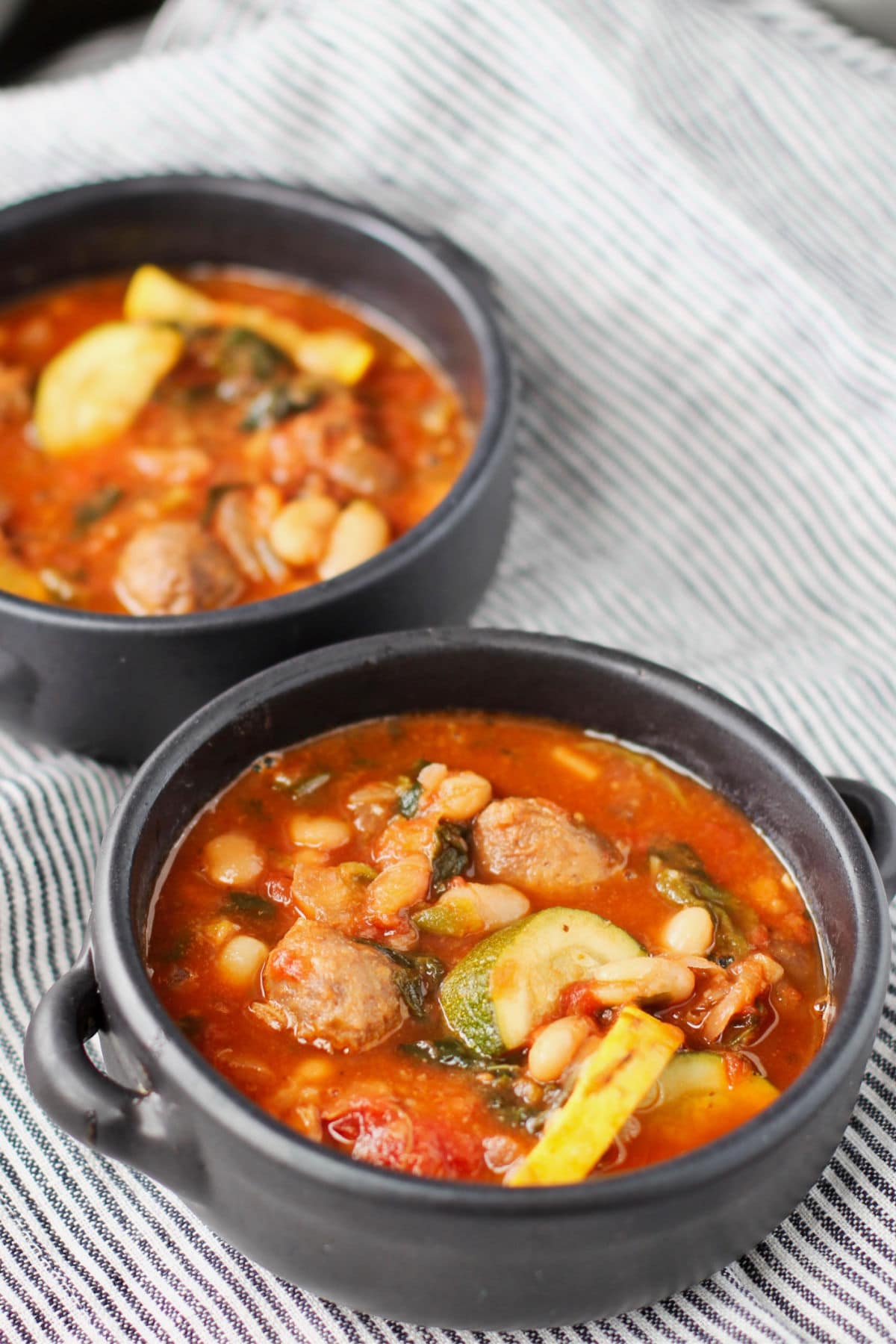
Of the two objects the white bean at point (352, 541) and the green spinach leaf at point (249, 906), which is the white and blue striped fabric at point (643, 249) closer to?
the white bean at point (352, 541)

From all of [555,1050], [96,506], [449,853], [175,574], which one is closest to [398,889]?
[449,853]

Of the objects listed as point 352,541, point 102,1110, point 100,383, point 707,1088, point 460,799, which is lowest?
point 100,383

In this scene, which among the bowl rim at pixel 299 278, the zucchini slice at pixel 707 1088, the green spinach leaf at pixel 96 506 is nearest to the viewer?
the zucchini slice at pixel 707 1088

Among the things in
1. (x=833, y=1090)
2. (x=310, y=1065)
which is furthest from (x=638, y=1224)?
(x=310, y=1065)

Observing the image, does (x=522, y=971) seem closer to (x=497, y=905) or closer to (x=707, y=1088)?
(x=497, y=905)

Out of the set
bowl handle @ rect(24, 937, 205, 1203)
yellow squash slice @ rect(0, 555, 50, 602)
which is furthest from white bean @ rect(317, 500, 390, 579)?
bowl handle @ rect(24, 937, 205, 1203)

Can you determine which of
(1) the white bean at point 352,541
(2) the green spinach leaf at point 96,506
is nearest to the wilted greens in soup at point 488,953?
(1) the white bean at point 352,541

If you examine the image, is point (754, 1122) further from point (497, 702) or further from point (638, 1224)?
point (497, 702)
